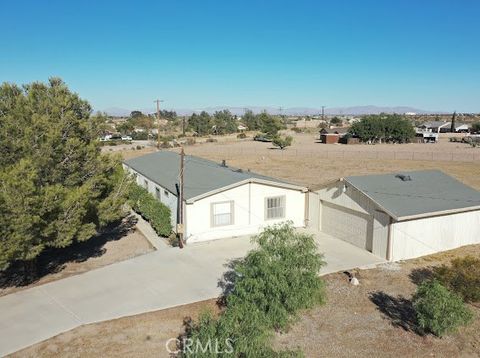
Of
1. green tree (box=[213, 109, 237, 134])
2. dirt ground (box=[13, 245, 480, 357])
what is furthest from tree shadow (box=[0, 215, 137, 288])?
green tree (box=[213, 109, 237, 134])

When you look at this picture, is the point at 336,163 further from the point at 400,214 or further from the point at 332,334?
the point at 332,334

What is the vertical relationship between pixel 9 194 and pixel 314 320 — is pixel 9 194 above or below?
above

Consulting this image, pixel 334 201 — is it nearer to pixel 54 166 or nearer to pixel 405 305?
pixel 405 305

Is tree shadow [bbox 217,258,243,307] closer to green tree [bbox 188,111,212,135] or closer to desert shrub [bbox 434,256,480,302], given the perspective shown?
desert shrub [bbox 434,256,480,302]

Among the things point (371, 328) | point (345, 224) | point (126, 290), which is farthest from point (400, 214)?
point (126, 290)

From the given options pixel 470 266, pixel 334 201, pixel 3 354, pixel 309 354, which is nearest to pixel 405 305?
pixel 470 266

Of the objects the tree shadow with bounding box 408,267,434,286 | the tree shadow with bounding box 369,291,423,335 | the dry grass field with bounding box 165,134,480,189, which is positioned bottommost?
the dry grass field with bounding box 165,134,480,189
